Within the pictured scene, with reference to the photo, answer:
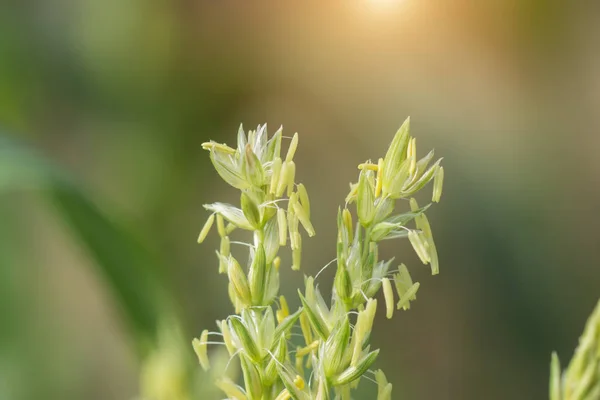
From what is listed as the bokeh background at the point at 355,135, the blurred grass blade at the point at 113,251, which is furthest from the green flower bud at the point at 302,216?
the bokeh background at the point at 355,135

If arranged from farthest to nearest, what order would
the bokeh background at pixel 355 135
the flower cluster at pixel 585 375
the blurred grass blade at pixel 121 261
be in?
the bokeh background at pixel 355 135 → the blurred grass blade at pixel 121 261 → the flower cluster at pixel 585 375

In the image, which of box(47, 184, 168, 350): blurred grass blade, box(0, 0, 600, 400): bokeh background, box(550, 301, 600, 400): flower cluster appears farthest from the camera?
box(0, 0, 600, 400): bokeh background

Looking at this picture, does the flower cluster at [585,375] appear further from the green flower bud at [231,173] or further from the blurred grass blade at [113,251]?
the blurred grass blade at [113,251]

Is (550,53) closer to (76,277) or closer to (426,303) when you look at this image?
(426,303)

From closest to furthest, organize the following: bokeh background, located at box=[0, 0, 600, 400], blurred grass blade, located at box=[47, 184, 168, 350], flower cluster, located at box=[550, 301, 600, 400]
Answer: flower cluster, located at box=[550, 301, 600, 400] → blurred grass blade, located at box=[47, 184, 168, 350] → bokeh background, located at box=[0, 0, 600, 400]

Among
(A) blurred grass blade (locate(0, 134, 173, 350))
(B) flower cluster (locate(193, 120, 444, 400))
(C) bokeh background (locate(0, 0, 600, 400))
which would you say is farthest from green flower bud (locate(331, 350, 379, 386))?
(C) bokeh background (locate(0, 0, 600, 400))

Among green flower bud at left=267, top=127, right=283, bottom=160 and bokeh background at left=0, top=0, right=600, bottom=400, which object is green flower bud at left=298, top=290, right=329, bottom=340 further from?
bokeh background at left=0, top=0, right=600, bottom=400

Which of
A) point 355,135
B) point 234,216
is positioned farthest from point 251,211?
point 355,135
